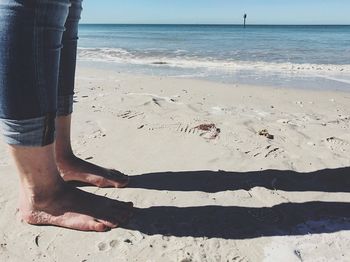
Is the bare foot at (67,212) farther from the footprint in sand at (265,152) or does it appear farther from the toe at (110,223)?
the footprint in sand at (265,152)

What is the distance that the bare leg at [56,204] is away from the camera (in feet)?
4.95

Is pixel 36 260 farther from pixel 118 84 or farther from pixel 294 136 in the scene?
pixel 118 84

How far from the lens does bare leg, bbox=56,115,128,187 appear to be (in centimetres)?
196

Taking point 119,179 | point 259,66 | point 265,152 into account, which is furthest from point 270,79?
point 119,179

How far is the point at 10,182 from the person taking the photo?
2.02m

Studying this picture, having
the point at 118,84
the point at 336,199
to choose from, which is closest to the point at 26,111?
the point at 336,199

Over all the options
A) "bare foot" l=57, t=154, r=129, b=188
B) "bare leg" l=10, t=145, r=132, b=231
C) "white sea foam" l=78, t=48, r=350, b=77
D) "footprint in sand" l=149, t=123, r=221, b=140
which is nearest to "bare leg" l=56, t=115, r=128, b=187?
"bare foot" l=57, t=154, r=129, b=188

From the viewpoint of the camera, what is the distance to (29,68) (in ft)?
4.52

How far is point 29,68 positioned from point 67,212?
565 mm

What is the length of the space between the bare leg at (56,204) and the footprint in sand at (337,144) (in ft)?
5.18

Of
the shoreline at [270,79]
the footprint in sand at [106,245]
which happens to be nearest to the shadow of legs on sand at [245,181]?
the footprint in sand at [106,245]

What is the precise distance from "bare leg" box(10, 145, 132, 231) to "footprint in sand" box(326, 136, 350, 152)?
1579 millimetres

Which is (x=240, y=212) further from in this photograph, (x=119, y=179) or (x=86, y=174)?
(x=86, y=174)

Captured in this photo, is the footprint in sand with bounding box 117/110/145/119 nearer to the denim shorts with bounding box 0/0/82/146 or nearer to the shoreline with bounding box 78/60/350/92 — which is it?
the denim shorts with bounding box 0/0/82/146
